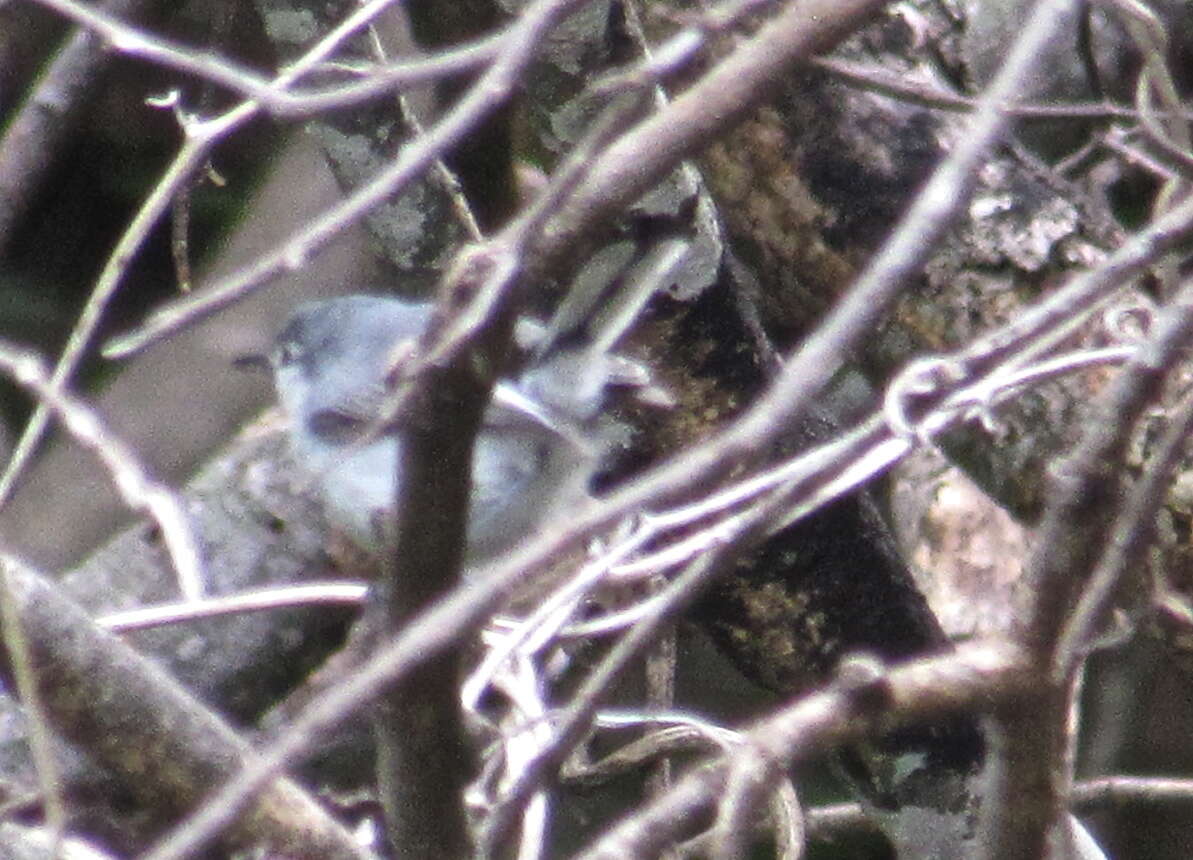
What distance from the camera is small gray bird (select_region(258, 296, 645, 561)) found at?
241cm

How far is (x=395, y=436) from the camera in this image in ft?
7.11

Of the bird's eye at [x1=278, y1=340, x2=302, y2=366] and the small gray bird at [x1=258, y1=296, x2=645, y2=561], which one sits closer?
the small gray bird at [x1=258, y1=296, x2=645, y2=561]

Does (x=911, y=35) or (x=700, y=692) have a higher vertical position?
(x=911, y=35)

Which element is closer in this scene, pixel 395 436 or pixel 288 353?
pixel 395 436

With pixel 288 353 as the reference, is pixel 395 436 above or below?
above

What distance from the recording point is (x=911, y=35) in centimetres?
291

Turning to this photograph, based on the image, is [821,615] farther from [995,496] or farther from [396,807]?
[396,807]

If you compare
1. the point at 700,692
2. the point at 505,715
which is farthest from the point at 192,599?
the point at 700,692

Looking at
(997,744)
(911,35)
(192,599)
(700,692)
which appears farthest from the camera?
(700,692)

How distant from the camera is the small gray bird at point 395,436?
241 centimetres

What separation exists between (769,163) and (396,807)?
63.7 inches

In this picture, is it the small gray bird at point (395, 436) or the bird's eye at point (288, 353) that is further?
the bird's eye at point (288, 353)

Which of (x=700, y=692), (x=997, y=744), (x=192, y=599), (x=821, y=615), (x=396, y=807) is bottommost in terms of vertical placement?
(x=700, y=692)

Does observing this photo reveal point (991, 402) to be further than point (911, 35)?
No
